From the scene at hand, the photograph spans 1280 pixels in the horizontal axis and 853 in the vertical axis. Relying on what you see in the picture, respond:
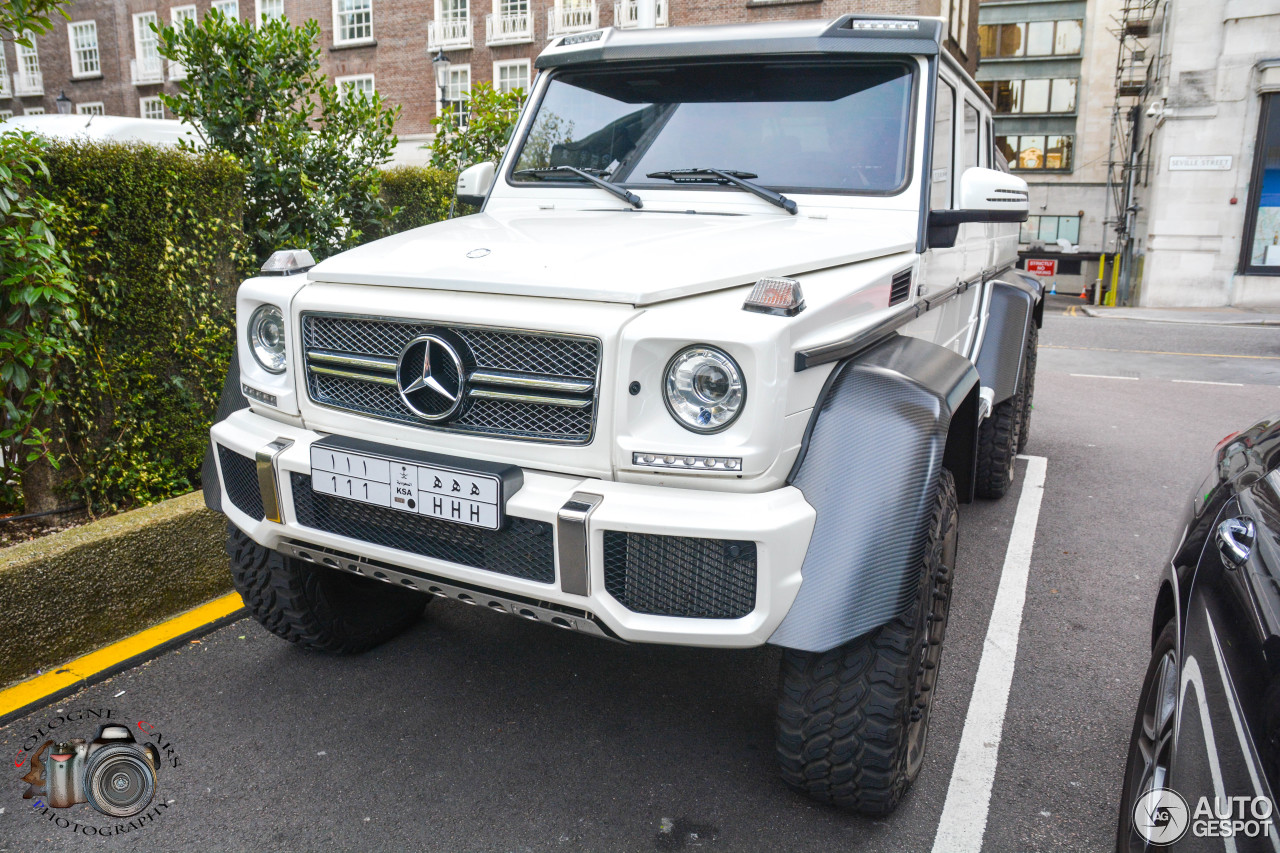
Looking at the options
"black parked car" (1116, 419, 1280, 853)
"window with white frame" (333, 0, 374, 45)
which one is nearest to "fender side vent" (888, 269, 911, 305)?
"black parked car" (1116, 419, 1280, 853)

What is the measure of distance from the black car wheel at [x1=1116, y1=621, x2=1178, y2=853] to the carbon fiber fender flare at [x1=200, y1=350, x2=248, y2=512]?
2.59 metres

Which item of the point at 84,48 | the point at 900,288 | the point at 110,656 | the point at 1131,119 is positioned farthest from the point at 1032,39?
the point at 110,656

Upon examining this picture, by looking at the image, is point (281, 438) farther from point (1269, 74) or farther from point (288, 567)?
point (1269, 74)

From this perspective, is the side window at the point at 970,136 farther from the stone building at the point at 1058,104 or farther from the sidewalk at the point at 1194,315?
the stone building at the point at 1058,104

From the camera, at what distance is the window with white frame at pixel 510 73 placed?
28.8 meters

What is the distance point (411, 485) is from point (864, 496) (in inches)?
44.1

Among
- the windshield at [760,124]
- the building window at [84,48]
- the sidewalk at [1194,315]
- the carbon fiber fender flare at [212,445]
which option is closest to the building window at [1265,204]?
the sidewalk at [1194,315]

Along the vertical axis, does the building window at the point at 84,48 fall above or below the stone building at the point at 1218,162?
above

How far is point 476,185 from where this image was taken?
3.89 meters

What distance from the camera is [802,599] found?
2098 millimetres

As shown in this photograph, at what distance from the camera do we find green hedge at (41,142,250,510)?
3.90 metres

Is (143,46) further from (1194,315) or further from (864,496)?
(864,496)

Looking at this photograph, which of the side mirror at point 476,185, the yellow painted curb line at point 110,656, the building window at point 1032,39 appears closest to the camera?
the yellow painted curb line at point 110,656

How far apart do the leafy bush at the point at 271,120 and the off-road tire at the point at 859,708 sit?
3.95 metres
